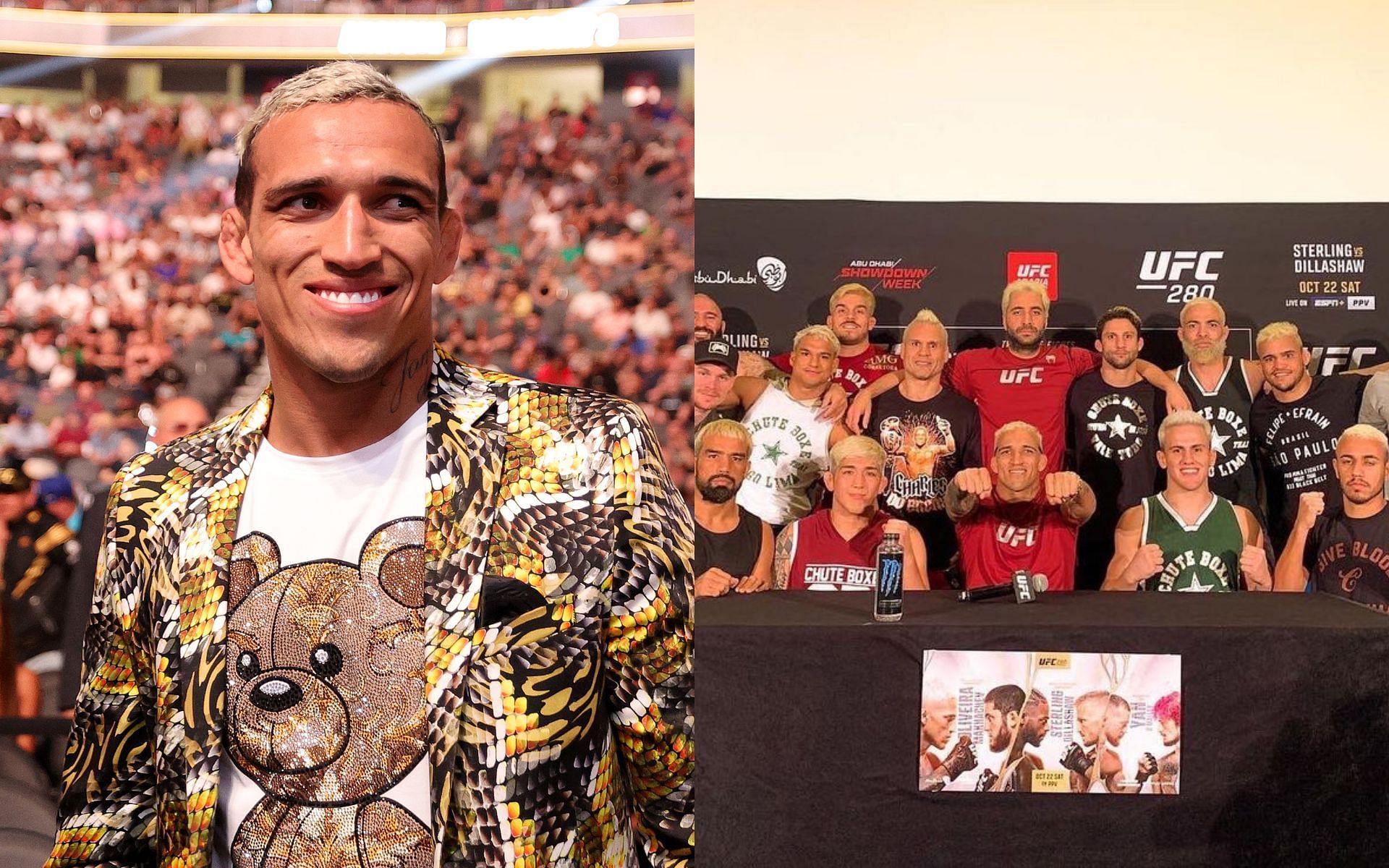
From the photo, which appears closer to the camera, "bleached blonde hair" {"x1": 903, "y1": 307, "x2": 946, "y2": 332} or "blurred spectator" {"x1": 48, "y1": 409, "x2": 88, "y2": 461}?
"blurred spectator" {"x1": 48, "y1": 409, "x2": 88, "y2": 461}

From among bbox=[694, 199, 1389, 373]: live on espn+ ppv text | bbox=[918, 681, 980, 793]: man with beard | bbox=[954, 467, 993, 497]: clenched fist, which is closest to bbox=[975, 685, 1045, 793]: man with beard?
bbox=[918, 681, 980, 793]: man with beard

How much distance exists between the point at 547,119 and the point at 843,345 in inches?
117

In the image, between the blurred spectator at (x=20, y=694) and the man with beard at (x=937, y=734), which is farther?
the man with beard at (x=937, y=734)

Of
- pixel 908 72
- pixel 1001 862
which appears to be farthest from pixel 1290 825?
pixel 908 72

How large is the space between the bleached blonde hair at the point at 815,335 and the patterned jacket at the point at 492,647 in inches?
123

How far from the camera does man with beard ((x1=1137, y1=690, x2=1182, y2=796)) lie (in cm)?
299

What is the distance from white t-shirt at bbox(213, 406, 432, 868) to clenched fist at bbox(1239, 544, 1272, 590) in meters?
3.90

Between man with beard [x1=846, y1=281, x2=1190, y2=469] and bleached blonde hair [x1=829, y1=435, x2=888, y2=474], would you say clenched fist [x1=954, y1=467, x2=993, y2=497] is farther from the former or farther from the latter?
bleached blonde hair [x1=829, y1=435, x2=888, y2=474]

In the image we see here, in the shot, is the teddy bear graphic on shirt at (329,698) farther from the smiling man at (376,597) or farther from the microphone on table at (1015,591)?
the microphone on table at (1015,591)

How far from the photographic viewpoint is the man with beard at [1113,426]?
4266 millimetres

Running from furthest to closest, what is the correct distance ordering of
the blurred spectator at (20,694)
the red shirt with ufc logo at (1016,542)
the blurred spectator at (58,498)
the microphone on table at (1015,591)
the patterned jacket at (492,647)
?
the red shirt with ufc logo at (1016,542) < the microphone on table at (1015,591) < the blurred spectator at (20,694) < the blurred spectator at (58,498) < the patterned jacket at (492,647)

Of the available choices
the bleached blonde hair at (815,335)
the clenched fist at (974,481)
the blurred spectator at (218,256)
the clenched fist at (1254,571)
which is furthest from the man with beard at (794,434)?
the blurred spectator at (218,256)

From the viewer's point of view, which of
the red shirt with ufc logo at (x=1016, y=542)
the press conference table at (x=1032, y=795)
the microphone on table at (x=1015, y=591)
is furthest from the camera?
the red shirt with ufc logo at (x=1016, y=542)

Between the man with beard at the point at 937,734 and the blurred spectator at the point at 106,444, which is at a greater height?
the blurred spectator at the point at 106,444
